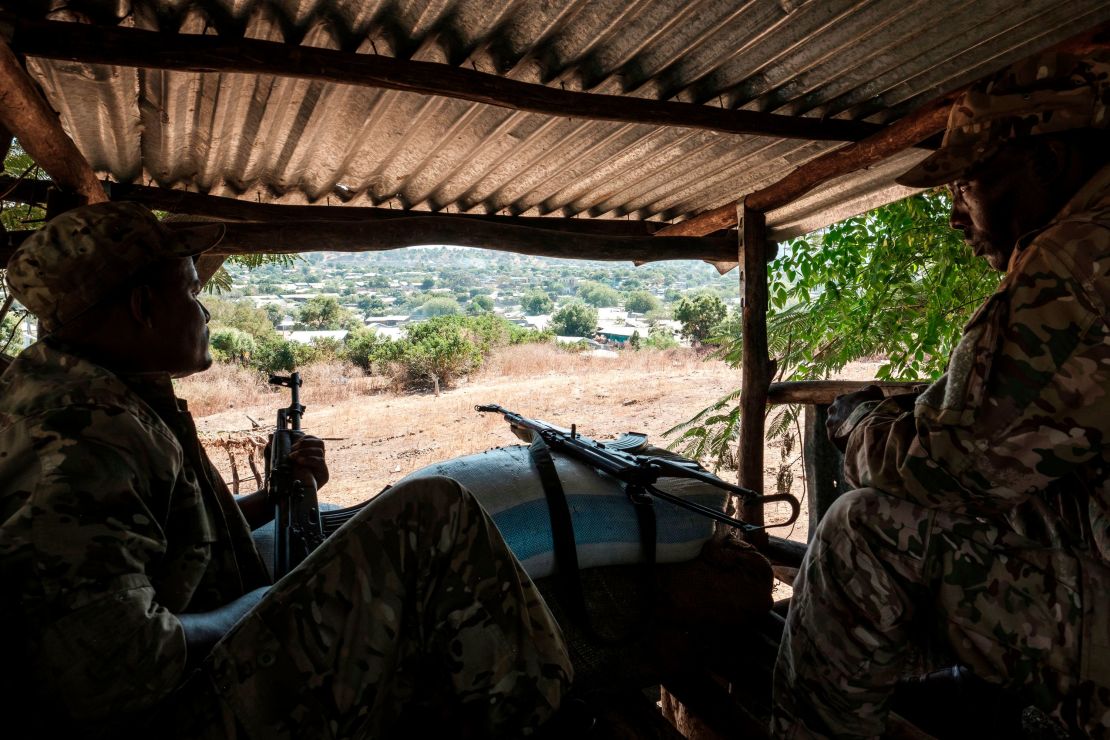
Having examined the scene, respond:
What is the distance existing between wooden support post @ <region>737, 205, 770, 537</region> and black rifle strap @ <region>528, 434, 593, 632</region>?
296 cm

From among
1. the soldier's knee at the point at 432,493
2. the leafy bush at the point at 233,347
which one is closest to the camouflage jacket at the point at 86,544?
the soldier's knee at the point at 432,493

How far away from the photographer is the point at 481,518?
5.24ft

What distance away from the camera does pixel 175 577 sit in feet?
4.80

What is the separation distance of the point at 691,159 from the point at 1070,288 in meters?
2.91

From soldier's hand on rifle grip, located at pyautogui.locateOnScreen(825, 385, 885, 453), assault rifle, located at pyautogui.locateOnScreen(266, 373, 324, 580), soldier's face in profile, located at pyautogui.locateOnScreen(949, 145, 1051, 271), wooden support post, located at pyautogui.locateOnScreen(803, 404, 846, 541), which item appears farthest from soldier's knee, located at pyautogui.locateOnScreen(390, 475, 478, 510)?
wooden support post, located at pyautogui.locateOnScreen(803, 404, 846, 541)

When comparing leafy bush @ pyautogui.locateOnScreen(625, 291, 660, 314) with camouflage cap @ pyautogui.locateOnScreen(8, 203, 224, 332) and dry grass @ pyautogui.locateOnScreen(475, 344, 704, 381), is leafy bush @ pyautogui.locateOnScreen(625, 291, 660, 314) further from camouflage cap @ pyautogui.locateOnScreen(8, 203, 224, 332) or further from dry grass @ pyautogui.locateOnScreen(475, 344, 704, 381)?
camouflage cap @ pyautogui.locateOnScreen(8, 203, 224, 332)

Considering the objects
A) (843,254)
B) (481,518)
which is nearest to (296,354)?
(843,254)

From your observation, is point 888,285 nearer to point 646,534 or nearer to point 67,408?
point 646,534

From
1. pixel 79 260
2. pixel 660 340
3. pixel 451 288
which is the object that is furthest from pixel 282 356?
pixel 451 288

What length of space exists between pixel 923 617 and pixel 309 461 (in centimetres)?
177

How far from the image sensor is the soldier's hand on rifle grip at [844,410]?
79.2 inches

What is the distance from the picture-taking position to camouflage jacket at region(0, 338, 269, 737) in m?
1.15

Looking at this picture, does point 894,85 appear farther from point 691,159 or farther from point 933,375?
point 933,375

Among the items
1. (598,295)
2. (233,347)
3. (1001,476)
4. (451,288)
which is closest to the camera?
(1001,476)
